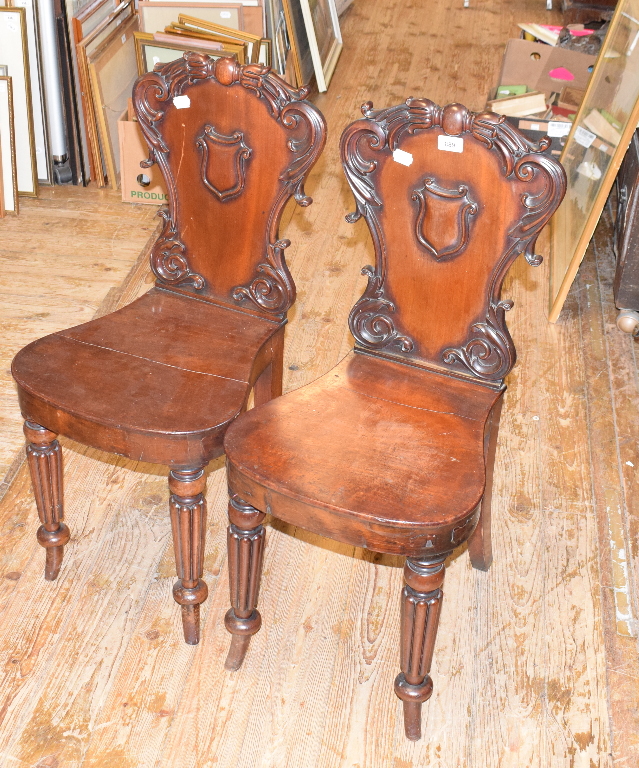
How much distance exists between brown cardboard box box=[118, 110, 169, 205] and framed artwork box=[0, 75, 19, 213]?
43 cm

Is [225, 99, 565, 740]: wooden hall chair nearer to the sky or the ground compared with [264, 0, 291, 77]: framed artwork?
nearer to the sky

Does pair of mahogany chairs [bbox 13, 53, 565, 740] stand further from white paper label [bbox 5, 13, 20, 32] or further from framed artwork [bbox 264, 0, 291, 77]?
framed artwork [bbox 264, 0, 291, 77]

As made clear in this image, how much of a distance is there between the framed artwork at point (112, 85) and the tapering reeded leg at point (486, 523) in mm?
2531

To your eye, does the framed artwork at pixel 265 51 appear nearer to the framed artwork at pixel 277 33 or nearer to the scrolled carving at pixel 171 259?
the framed artwork at pixel 277 33

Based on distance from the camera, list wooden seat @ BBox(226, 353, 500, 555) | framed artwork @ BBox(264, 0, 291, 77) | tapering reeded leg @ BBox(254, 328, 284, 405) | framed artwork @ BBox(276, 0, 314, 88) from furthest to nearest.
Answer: framed artwork @ BBox(276, 0, 314, 88) → framed artwork @ BBox(264, 0, 291, 77) → tapering reeded leg @ BBox(254, 328, 284, 405) → wooden seat @ BBox(226, 353, 500, 555)

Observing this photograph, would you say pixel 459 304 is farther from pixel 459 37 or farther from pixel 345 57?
pixel 459 37

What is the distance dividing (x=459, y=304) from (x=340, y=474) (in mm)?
464

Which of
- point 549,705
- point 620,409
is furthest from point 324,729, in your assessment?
point 620,409

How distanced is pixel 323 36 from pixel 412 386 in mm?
4046

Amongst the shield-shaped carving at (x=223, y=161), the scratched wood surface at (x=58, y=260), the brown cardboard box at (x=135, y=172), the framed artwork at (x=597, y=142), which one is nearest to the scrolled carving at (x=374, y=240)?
the shield-shaped carving at (x=223, y=161)

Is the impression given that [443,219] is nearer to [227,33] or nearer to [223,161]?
[223,161]

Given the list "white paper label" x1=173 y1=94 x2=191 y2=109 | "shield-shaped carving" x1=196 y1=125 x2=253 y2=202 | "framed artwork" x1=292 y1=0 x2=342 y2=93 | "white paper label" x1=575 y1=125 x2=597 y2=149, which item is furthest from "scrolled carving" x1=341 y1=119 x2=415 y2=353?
"framed artwork" x1=292 y1=0 x2=342 y2=93

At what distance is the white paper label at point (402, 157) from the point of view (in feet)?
5.84

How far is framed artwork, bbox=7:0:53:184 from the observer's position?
3723 millimetres
